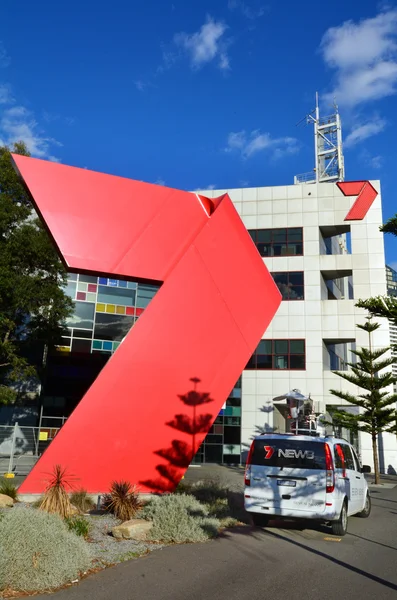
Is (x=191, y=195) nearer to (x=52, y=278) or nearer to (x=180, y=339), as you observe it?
(x=180, y=339)

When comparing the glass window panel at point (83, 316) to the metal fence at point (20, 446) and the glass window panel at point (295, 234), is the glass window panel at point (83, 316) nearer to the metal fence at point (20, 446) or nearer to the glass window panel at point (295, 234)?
the metal fence at point (20, 446)

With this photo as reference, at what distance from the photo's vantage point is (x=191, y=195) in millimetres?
12680

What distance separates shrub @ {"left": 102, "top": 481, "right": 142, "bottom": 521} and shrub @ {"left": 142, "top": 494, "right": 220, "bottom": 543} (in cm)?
30

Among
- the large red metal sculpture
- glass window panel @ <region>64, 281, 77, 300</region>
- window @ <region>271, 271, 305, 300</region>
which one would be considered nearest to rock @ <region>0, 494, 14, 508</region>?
the large red metal sculpture

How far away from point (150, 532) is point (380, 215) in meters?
26.4

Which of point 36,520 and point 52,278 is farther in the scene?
point 52,278

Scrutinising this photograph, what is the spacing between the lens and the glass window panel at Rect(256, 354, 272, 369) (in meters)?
29.2

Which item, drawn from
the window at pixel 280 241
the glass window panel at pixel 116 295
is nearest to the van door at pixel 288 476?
the glass window panel at pixel 116 295

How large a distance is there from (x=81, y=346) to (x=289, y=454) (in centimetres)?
1871

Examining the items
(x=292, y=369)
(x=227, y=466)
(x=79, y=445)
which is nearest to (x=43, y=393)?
(x=227, y=466)

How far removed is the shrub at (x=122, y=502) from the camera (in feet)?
30.9

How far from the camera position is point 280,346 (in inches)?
1151

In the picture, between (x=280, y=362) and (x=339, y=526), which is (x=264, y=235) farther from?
(x=339, y=526)

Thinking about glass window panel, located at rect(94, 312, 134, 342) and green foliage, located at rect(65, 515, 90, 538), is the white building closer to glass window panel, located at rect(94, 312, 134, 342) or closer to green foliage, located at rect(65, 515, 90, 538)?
glass window panel, located at rect(94, 312, 134, 342)
